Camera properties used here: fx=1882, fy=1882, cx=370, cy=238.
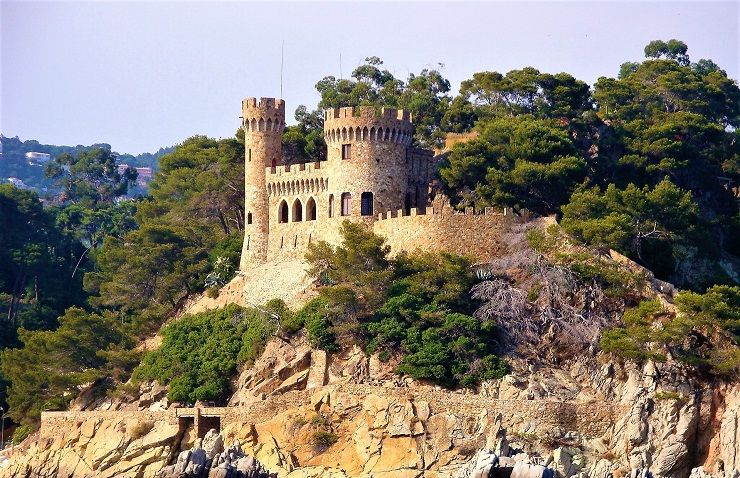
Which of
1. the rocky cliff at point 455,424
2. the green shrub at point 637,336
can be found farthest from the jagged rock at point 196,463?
the green shrub at point 637,336

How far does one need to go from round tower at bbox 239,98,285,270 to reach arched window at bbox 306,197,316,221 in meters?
2.26

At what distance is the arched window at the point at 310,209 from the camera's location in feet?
242

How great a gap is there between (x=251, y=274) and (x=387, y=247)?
7.65 m

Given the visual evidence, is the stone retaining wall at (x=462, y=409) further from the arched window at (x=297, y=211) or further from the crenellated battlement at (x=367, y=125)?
the crenellated battlement at (x=367, y=125)

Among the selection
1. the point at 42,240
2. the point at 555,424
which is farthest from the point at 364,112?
the point at 42,240

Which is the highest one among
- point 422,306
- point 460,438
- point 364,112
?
point 364,112

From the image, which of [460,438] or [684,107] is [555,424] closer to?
[460,438]

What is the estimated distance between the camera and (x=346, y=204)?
71.9m

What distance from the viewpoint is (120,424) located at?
68.8m

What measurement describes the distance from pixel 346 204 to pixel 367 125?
312cm

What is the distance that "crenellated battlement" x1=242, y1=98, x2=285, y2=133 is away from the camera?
75.5 meters

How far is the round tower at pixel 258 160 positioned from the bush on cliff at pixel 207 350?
3.39m

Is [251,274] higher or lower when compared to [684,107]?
lower

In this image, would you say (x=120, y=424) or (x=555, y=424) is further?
(x=120, y=424)
